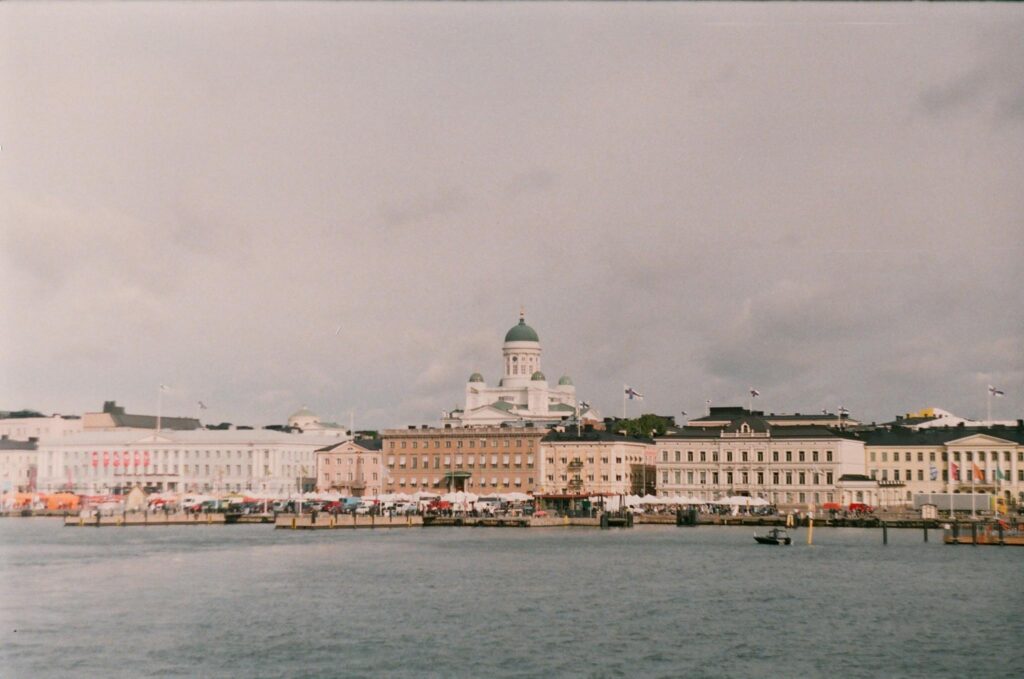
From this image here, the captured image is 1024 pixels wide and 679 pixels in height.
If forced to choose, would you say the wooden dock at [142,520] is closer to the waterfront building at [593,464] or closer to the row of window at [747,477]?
the waterfront building at [593,464]

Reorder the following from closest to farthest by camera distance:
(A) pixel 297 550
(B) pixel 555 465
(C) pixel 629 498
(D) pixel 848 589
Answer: (D) pixel 848 589 → (A) pixel 297 550 → (C) pixel 629 498 → (B) pixel 555 465

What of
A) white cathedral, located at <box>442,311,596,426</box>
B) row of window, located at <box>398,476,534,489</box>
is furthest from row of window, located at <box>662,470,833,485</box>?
white cathedral, located at <box>442,311,596,426</box>

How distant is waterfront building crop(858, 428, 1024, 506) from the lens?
138250 mm

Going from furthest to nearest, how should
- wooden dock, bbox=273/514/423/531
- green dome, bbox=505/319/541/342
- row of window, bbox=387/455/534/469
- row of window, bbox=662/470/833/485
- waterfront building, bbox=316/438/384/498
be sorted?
1. green dome, bbox=505/319/541/342
2. waterfront building, bbox=316/438/384/498
3. row of window, bbox=387/455/534/469
4. row of window, bbox=662/470/833/485
5. wooden dock, bbox=273/514/423/531

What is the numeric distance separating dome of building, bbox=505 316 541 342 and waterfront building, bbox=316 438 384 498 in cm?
2789

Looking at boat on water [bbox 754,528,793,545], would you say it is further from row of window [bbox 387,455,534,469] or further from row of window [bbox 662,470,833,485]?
row of window [bbox 387,455,534,469]

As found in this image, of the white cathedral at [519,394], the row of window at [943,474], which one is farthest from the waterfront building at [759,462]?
the white cathedral at [519,394]

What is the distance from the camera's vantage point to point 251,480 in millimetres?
179625

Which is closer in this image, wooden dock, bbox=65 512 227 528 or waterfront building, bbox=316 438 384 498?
wooden dock, bbox=65 512 227 528

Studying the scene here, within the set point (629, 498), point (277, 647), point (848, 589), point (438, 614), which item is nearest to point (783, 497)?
point (629, 498)

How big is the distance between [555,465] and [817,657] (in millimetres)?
110872

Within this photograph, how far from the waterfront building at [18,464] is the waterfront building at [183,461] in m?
4.80

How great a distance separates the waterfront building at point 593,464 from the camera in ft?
495

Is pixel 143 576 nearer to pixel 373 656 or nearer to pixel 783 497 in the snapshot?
pixel 373 656
